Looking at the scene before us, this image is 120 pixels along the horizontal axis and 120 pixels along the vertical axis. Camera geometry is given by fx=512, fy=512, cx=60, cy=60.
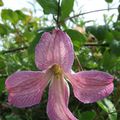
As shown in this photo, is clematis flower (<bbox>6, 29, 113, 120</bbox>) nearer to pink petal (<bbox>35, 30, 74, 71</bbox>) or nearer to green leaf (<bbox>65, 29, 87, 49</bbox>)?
pink petal (<bbox>35, 30, 74, 71</bbox>)

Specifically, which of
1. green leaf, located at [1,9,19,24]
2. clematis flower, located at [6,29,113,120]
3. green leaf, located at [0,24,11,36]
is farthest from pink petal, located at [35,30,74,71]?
green leaf, located at [0,24,11,36]

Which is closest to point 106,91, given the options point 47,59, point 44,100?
point 47,59

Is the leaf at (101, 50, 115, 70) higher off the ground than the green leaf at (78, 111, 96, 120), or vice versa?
the leaf at (101, 50, 115, 70)

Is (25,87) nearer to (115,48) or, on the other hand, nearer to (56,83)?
(56,83)

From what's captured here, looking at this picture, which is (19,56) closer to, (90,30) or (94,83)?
(90,30)

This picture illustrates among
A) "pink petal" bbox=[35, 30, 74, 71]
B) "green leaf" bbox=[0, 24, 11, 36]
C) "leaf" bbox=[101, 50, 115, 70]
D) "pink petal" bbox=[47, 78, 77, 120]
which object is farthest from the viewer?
"green leaf" bbox=[0, 24, 11, 36]

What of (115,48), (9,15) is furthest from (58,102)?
(9,15)

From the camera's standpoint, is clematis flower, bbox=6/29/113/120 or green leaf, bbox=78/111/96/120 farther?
green leaf, bbox=78/111/96/120

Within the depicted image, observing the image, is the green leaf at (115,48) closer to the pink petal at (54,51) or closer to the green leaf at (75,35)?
the green leaf at (75,35)

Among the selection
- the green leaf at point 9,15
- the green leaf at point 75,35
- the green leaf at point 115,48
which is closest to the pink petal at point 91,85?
the green leaf at point 75,35
